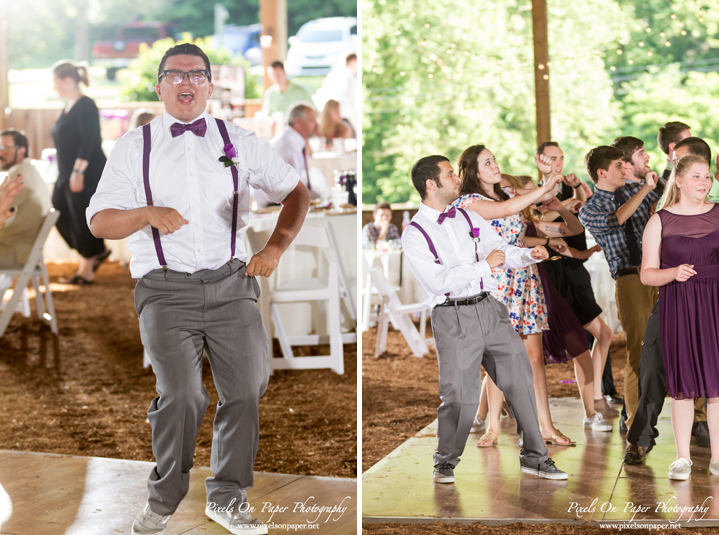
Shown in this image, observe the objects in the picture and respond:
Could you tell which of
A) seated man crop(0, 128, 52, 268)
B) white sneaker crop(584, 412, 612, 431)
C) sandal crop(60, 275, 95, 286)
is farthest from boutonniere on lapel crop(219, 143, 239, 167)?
sandal crop(60, 275, 95, 286)

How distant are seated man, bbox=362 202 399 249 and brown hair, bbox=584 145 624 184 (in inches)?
156

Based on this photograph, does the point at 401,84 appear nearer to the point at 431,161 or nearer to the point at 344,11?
the point at 344,11

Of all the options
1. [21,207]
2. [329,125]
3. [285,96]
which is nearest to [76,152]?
[21,207]

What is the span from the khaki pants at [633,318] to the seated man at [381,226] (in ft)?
13.0

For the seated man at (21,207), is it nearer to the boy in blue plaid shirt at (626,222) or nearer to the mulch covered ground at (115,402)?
the mulch covered ground at (115,402)

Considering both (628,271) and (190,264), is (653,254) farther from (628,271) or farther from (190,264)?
(190,264)

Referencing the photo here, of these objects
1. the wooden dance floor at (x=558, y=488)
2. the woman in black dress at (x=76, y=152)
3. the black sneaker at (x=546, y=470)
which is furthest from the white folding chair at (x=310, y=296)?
the woman in black dress at (x=76, y=152)

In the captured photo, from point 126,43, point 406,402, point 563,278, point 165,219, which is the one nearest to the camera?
point 165,219

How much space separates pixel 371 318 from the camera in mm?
7000

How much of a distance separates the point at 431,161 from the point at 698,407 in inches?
73.9

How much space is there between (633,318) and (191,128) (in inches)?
79.9

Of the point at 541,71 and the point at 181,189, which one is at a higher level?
the point at 541,71

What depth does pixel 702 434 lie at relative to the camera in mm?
3535

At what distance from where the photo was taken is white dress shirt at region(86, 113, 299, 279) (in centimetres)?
259
